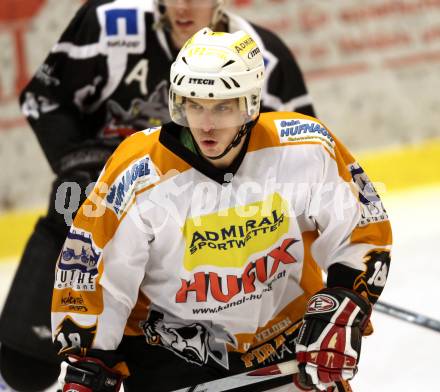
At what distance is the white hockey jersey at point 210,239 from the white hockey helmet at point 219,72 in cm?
10

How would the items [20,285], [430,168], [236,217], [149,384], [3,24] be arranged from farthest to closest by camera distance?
[430,168] → [3,24] → [20,285] → [149,384] → [236,217]

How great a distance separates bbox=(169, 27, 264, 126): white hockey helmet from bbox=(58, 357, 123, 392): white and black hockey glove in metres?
0.54

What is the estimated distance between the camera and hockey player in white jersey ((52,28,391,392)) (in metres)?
2.15

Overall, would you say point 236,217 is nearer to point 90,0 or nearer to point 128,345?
point 128,345

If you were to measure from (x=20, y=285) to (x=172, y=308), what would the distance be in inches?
30.1

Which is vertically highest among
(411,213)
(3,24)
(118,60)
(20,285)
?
(118,60)

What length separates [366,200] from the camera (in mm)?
2322

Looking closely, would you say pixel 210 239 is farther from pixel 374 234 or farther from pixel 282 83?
pixel 282 83

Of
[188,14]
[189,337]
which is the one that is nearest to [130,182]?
[189,337]

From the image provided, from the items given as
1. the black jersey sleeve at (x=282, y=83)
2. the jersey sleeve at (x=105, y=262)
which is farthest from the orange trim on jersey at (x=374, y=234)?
the black jersey sleeve at (x=282, y=83)

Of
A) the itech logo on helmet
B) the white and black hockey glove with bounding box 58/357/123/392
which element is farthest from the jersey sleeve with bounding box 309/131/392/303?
the white and black hockey glove with bounding box 58/357/123/392

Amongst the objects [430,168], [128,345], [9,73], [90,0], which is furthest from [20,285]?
[430,168]

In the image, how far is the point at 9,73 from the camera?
4.34m

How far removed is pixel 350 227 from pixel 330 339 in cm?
26
